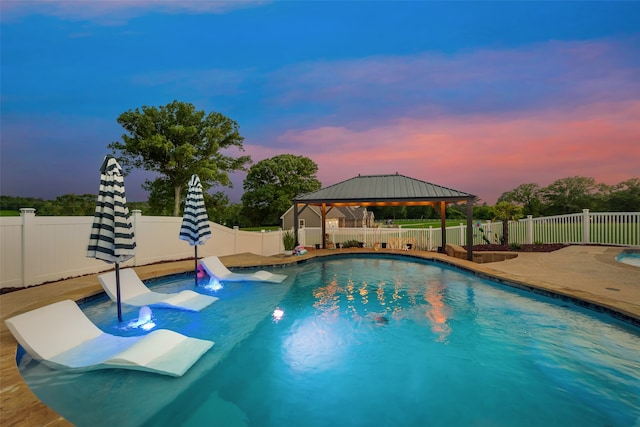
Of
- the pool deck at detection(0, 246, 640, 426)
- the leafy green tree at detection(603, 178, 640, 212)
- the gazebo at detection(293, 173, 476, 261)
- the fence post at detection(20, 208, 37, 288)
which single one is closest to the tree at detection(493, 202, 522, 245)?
the pool deck at detection(0, 246, 640, 426)

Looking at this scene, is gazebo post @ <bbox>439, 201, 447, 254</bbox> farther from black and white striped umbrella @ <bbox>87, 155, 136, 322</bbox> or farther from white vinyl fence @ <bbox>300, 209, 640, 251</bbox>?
black and white striped umbrella @ <bbox>87, 155, 136, 322</bbox>

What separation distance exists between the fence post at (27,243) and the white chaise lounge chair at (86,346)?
11.8 ft

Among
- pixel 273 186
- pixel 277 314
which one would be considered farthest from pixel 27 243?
pixel 273 186

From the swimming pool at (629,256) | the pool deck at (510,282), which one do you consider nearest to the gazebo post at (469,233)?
the pool deck at (510,282)

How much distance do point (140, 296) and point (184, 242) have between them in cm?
530

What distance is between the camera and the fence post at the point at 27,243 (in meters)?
6.19

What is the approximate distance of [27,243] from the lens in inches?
245

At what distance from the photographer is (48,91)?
19219 mm

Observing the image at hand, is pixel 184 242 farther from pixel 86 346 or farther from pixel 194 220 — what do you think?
pixel 86 346

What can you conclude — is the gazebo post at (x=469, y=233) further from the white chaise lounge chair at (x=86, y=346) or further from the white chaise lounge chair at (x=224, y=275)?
the white chaise lounge chair at (x=86, y=346)

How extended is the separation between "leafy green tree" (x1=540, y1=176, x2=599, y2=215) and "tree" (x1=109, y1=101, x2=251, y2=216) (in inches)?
1295

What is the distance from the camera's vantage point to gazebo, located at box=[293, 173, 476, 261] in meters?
12.5

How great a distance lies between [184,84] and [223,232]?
12892 mm

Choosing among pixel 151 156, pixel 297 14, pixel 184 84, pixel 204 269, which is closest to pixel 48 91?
pixel 151 156
